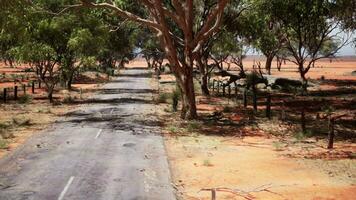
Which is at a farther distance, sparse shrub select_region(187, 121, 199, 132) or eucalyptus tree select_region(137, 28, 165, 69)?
eucalyptus tree select_region(137, 28, 165, 69)

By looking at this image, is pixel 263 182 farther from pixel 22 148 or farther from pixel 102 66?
pixel 102 66

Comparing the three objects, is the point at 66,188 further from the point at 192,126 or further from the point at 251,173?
the point at 192,126

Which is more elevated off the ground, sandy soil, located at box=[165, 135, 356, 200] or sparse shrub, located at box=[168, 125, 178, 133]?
sparse shrub, located at box=[168, 125, 178, 133]

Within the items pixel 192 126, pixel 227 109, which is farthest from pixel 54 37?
pixel 192 126

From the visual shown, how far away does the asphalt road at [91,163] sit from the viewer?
13.6 meters

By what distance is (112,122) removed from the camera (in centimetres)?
2747

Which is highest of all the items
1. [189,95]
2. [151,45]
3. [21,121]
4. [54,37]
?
[151,45]

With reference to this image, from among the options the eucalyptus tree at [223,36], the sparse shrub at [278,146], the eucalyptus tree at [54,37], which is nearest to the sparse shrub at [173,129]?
the sparse shrub at [278,146]

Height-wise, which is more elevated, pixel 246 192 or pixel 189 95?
pixel 189 95

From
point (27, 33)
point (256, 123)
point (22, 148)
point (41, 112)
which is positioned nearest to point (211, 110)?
point (256, 123)

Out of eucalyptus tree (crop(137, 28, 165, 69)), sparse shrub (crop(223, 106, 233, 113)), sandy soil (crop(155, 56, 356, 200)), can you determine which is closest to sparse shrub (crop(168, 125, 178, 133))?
sandy soil (crop(155, 56, 356, 200))

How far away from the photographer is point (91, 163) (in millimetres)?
17156

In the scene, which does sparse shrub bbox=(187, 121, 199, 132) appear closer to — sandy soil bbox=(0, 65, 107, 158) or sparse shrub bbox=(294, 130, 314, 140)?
sparse shrub bbox=(294, 130, 314, 140)

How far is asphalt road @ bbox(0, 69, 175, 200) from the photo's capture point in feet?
44.6
